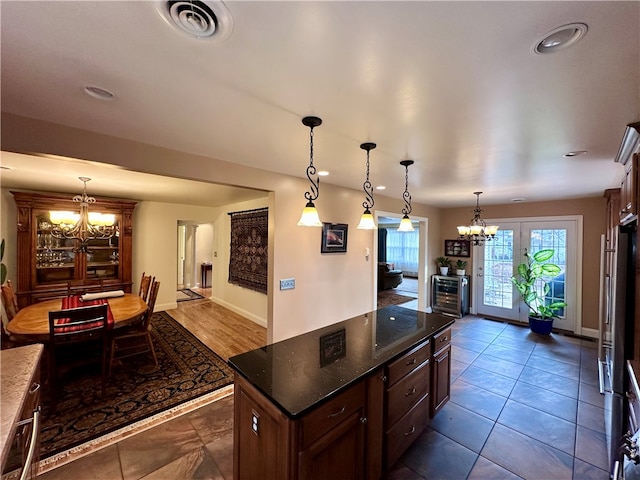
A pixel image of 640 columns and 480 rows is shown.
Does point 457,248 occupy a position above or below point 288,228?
below

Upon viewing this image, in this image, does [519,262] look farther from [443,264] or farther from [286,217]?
[286,217]

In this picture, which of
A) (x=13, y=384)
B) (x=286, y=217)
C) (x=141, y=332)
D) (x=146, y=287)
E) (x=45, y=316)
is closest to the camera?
(x=13, y=384)

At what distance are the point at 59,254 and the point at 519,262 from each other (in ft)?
28.2

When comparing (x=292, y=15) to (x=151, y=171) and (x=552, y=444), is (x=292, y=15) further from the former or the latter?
(x=552, y=444)

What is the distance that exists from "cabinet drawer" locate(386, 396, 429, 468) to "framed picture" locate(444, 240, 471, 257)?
183 inches

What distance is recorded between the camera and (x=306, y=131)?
191 cm

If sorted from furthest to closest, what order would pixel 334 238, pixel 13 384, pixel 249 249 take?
pixel 249 249
pixel 334 238
pixel 13 384

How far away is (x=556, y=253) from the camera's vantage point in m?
4.95

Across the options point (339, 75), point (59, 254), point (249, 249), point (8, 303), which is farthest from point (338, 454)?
point (59, 254)

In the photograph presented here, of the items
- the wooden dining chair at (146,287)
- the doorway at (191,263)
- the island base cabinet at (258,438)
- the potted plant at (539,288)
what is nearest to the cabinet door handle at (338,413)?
the island base cabinet at (258,438)

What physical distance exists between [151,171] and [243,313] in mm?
3972

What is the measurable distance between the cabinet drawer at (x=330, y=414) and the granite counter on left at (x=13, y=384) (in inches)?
44.3

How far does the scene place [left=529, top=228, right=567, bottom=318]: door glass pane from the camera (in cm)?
489

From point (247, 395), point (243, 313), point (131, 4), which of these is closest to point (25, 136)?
point (131, 4)
